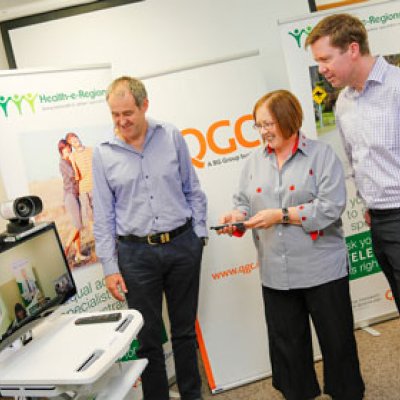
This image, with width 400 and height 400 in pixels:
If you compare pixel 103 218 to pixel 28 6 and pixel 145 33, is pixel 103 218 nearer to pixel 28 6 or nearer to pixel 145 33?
pixel 145 33

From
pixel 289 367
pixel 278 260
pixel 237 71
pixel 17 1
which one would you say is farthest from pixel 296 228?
pixel 17 1

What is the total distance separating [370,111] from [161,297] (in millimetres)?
1250

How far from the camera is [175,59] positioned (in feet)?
9.57

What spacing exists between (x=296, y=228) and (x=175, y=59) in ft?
4.90

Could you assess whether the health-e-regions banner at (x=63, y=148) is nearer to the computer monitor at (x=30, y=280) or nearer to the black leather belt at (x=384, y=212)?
the computer monitor at (x=30, y=280)

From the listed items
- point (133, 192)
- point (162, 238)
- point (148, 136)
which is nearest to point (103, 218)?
point (133, 192)

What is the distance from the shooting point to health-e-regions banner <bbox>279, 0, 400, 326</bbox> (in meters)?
2.67

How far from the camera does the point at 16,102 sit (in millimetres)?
2297

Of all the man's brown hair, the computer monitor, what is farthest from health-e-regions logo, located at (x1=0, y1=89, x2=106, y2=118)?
the man's brown hair

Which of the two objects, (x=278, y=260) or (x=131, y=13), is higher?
(x=131, y=13)

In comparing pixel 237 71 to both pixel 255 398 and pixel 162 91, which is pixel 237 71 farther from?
pixel 255 398

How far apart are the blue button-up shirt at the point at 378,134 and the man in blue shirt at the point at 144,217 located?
801mm

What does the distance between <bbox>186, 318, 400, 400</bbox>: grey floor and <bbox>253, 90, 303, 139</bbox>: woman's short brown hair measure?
4.36 ft

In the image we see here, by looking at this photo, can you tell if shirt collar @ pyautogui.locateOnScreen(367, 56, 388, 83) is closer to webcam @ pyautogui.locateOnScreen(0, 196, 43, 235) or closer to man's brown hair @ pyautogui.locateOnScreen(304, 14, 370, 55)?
man's brown hair @ pyautogui.locateOnScreen(304, 14, 370, 55)
